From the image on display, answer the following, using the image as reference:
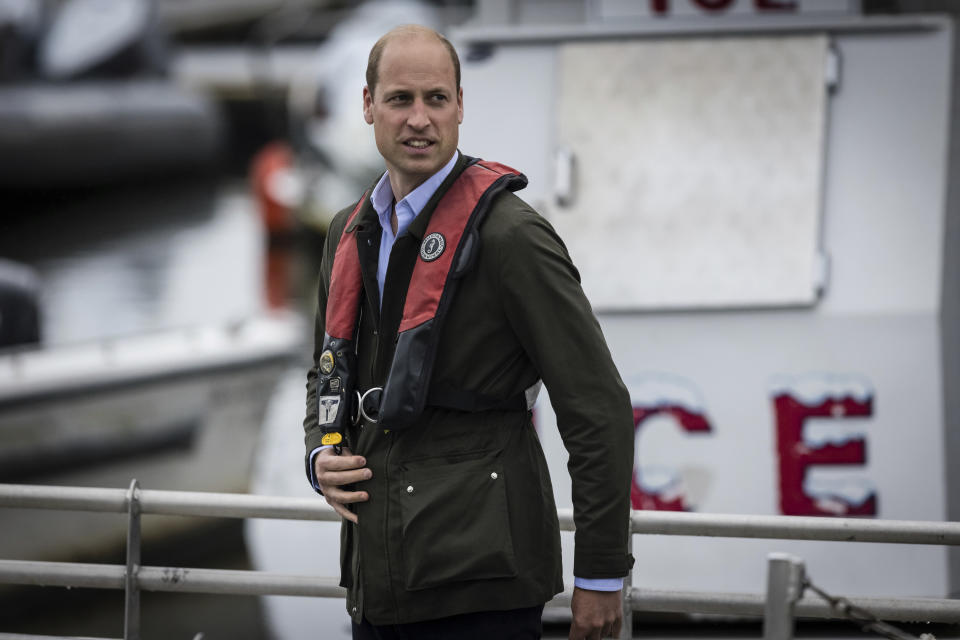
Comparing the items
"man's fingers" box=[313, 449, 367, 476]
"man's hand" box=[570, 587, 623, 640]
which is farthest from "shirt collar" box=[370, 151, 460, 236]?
"man's hand" box=[570, 587, 623, 640]

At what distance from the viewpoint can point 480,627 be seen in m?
1.54

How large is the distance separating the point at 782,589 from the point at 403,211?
2.41 feet

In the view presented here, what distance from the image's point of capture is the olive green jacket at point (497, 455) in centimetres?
150

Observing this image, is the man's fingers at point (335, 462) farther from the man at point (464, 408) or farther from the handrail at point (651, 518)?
the handrail at point (651, 518)

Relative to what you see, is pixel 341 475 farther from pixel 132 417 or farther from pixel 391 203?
pixel 132 417

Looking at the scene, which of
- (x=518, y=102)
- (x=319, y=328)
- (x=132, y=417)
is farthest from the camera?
(x=132, y=417)

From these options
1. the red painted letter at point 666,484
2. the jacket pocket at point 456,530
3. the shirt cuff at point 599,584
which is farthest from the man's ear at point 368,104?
the red painted letter at point 666,484

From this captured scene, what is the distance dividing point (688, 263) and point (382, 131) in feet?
6.42

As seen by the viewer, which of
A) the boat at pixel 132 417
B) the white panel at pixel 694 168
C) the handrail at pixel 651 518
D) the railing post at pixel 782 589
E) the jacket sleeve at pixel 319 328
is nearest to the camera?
the railing post at pixel 782 589

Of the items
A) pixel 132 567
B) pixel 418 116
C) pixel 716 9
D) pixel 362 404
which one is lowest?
pixel 132 567

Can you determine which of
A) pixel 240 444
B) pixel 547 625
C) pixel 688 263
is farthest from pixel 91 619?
pixel 688 263

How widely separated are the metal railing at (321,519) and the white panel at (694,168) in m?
1.26

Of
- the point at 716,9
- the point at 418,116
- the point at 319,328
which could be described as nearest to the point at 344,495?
the point at 319,328

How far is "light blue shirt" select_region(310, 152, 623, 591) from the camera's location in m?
1.51
